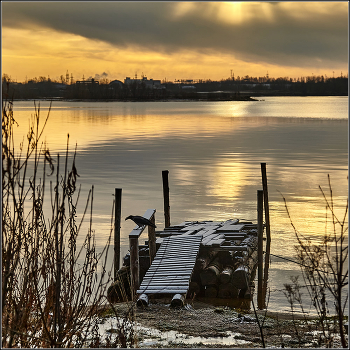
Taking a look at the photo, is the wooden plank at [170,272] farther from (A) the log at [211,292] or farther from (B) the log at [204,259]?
(A) the log at [211,292]

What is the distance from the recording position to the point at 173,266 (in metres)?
11.6

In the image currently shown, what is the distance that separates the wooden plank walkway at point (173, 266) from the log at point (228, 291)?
1.10 m

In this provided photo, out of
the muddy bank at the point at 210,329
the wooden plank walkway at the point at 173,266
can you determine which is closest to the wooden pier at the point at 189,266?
the wooden plank walkway at the point at 173,266

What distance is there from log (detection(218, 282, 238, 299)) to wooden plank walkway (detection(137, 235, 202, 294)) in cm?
110

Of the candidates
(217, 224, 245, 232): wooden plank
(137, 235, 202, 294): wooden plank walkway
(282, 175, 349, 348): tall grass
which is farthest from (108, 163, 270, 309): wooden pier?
(282, 175, 349, 348): tall grass

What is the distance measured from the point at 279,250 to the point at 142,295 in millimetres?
7374

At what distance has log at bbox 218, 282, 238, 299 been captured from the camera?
1229 cm

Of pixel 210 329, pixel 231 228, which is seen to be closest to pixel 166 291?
pixel 210 329

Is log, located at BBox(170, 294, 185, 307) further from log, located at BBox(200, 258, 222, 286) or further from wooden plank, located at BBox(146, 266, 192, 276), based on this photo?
log, located at BBox(200, 258, 222, 286)

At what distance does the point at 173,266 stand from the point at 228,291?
1607 mm

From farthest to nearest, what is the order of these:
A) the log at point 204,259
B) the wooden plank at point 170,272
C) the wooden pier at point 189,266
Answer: the log at point 204,259 → the wooden plank at point 170,272 → the wooden pier at point 189,266

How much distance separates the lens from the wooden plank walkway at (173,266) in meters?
10.6

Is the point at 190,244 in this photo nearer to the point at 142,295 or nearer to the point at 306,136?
the point at 142,295

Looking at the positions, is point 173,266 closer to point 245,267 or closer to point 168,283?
point 168,283
